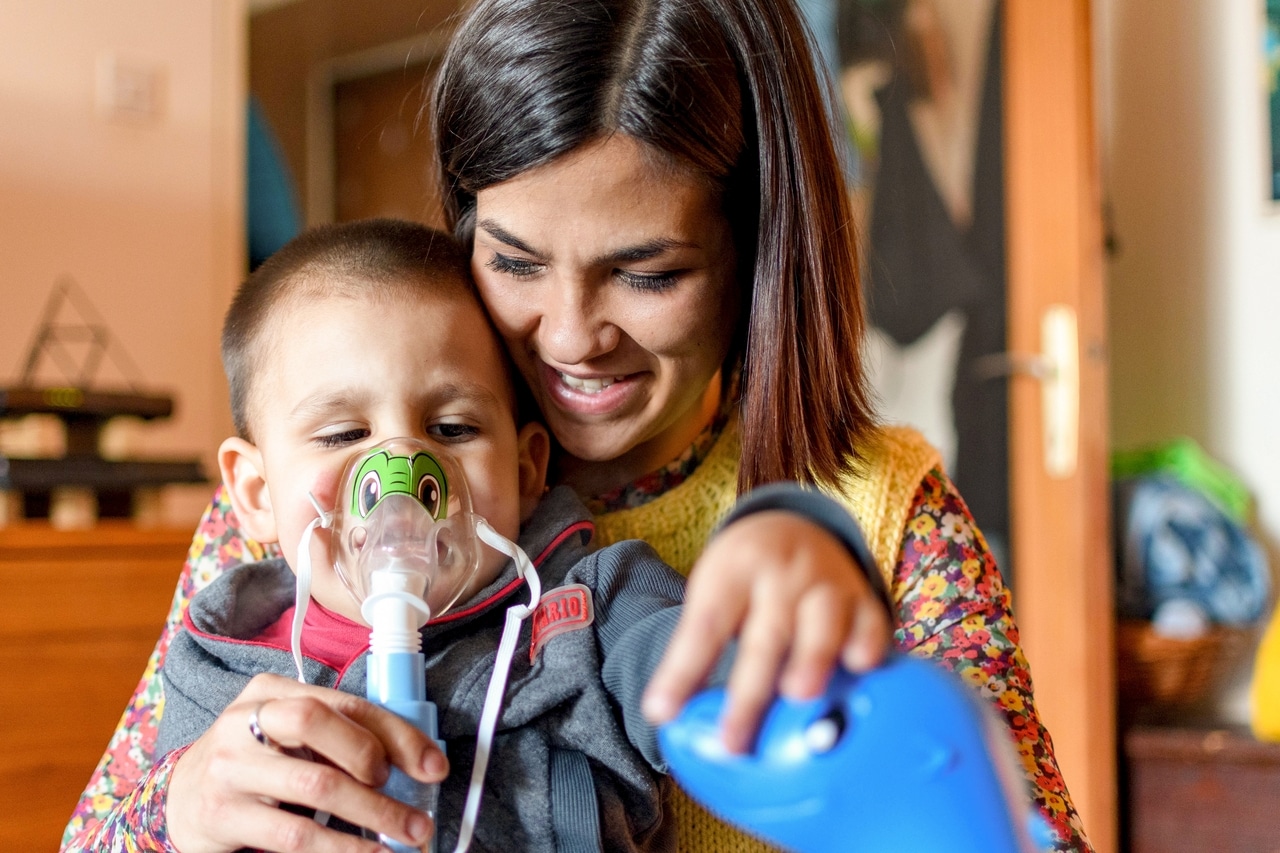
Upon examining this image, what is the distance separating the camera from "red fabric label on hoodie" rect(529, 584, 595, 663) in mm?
866

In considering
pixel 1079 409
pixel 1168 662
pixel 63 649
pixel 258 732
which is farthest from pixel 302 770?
pixel 1168 662

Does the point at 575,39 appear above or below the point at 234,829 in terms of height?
above

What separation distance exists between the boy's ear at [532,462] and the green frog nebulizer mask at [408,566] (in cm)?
15

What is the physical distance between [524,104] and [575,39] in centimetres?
7

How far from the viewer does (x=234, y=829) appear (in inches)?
29.0

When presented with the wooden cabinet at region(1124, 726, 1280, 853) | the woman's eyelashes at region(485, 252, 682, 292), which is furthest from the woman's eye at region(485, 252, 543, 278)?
the wooden cabinet at region(1124, 726, 1280, 853)

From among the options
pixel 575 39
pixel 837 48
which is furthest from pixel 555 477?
pixel 837 48

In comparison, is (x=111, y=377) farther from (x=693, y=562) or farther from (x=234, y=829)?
(x=234, y=829)

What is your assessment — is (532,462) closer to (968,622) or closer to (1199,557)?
(968,622)

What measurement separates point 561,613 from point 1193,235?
241 cm

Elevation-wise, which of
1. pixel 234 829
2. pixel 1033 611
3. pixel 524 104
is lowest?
pixel 1033 611

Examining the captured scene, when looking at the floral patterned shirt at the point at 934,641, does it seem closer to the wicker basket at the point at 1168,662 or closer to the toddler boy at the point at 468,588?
the toddler boy at the point at 468,588

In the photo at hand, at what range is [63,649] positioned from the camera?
200 cm

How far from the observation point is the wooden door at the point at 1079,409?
2.37 metres
